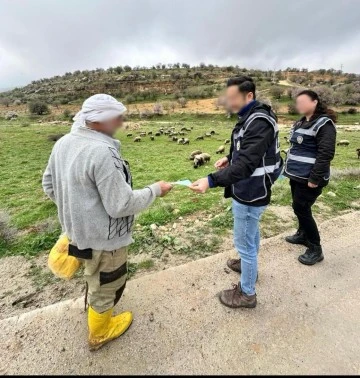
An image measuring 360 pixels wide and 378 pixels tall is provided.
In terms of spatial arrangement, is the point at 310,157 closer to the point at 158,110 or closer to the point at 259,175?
the point at 259,175

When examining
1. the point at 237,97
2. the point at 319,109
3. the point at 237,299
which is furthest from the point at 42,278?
the point at 319,109

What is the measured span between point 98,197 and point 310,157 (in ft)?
8.23

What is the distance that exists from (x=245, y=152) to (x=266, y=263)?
1.78 meters

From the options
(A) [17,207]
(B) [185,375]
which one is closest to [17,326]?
(B) [185,375]

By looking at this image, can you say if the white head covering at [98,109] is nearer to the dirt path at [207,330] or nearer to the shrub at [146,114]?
the dirt path at [207,330]

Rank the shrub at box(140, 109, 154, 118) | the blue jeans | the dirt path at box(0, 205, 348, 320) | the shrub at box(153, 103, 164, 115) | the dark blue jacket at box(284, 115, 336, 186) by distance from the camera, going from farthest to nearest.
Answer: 1. the shrub at box(153, 103, 164, 115)
2. the shrub at box(140, 109, 154, 118)
3. the dark blue jacket at box(284, 115, 336, 186)
4. the dirt path at box(0, 205, 348, 320)
5. the blue jeans

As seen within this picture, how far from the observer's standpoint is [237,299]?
269 cm

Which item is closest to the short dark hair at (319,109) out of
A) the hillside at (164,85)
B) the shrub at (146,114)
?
the shrub at (146,114)

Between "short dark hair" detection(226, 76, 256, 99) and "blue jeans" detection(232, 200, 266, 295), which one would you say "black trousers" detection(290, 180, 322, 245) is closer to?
"blue jeans" detection(232, 200, 266, 295)

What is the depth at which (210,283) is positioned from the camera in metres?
3.01

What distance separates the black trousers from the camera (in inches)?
129

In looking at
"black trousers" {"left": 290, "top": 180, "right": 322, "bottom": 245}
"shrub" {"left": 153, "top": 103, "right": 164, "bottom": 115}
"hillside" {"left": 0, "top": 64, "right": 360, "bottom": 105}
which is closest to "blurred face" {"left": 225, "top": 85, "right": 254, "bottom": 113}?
"black trousers" {"left": 290, "top": 180, "right": 322, "bottom": 245}

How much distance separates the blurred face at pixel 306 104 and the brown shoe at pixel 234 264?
77.0 inches

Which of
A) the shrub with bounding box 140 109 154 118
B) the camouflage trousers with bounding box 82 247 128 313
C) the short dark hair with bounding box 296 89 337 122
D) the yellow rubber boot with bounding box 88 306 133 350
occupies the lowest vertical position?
the shrub with bounding box 140 109 154 118
